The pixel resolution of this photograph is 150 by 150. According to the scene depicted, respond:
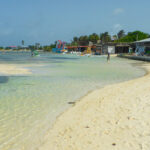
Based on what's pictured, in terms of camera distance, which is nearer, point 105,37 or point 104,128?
point 104,128

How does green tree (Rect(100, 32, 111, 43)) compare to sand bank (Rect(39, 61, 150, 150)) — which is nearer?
sand bank (Rect(39, 61, 150, 150))

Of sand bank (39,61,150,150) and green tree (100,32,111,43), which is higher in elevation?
green tree (100,32,111,43)

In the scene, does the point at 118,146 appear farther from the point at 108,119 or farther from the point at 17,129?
the point at 17,129

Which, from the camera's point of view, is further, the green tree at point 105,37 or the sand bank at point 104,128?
the green tree at point 105,37

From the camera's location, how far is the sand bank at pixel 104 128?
372 centimetres

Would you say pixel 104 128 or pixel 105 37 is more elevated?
pixel 105 37

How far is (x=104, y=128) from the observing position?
4.49 m

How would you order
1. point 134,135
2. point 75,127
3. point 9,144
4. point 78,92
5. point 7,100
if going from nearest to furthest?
1. point 134,135
2. point 9,144
3. point 75,127
4. point 7,100
5. point 78,92

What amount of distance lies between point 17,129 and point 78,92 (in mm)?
4935

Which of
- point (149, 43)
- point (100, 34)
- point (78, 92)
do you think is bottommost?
point (78, 92)

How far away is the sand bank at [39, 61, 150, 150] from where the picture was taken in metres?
3.72

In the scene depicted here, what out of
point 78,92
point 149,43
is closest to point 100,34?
point 149,43

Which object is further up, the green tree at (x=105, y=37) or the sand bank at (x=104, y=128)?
the green tree at (x=105, y=37)

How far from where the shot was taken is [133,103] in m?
6.32
